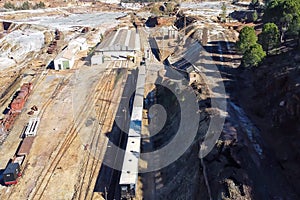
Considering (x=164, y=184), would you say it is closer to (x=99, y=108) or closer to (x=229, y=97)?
(x=229, y=97)

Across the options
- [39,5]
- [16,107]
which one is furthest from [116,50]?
[39,5]

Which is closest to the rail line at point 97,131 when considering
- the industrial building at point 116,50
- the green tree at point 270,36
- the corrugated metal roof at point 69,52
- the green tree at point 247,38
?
the industrial building at point 116,50

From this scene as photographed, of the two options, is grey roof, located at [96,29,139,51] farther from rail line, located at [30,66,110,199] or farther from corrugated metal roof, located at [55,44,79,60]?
rail line, located at [30,66,110,199]

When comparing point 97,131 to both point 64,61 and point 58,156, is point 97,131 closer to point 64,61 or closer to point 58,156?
point 58,156

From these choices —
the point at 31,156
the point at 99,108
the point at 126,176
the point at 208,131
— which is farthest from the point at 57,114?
the point at 208,131

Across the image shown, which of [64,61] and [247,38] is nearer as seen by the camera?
[247,38]

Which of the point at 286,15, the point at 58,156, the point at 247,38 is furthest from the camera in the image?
the point at 286,15

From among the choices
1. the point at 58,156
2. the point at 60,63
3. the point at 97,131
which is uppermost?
the point at 60,63
